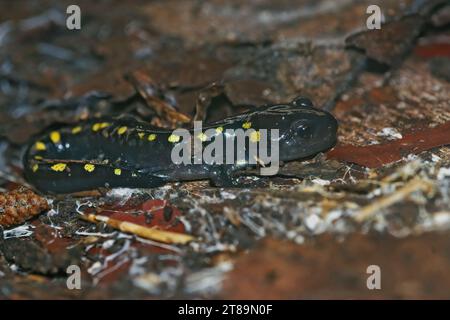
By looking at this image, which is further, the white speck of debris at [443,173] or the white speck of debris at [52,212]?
the white speck of debris at [52,212]

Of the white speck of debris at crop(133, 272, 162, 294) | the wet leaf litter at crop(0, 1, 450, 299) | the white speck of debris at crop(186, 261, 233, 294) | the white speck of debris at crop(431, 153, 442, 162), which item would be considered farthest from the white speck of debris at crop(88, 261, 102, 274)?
the white speck of debris at crop(431, 153, 442, 162)

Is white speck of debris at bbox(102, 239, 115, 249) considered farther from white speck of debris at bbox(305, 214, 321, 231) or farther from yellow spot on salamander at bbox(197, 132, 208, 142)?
yellow spot on salamander at bbox(197, 132, 208, 142)

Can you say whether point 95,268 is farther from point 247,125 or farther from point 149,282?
point 247,125

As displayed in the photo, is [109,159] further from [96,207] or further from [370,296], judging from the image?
[370,296]

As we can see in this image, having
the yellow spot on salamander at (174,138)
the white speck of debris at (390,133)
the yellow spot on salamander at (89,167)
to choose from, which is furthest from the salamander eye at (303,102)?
the yellow spot on salamander at (89,167)

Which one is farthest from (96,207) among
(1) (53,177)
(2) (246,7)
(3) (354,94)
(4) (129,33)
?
(2) (246,7)

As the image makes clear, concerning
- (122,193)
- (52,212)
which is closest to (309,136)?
(122,193)

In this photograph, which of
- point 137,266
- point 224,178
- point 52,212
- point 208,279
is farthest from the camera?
point 224,178

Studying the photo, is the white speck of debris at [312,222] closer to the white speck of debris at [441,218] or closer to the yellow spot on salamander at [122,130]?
the white speck of debris at [441,218]
